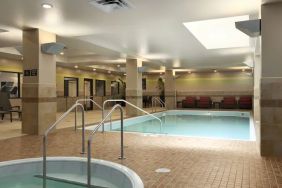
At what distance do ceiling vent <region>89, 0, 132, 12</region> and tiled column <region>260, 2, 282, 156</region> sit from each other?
7.95 feet

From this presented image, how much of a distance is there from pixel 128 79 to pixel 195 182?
976 cm

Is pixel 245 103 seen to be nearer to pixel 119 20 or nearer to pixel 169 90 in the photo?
pixel 169 90

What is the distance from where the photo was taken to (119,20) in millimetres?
6184

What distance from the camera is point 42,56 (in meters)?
7.09

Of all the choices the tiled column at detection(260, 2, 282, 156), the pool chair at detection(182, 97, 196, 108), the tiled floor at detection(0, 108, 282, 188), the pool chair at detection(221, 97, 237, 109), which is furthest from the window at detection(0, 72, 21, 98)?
the pool chair at detection(221, 97, 237, 109)

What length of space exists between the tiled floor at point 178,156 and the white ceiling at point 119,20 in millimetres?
2694

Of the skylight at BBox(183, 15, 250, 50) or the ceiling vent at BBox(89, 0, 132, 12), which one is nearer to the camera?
the ceiling vent at BBox(89, 0, 132, 12)

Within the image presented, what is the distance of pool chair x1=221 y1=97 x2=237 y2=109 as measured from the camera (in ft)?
57.8

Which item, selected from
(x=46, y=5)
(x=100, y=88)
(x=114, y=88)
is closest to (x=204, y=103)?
(x=114, y=88)

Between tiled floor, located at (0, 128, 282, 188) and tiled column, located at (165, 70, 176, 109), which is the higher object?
tiled column, located at (165, 70, 176, 109)

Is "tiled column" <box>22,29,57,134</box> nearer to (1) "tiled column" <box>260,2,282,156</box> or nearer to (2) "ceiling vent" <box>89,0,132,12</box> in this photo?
(2) "ceiling vent" <box>89,0,132,12</box>

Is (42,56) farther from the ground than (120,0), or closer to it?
closer to it

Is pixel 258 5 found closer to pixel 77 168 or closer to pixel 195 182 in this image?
pixel 195 182

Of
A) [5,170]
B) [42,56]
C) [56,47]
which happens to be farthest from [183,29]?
[5,170]
